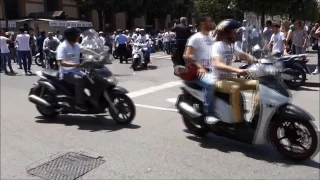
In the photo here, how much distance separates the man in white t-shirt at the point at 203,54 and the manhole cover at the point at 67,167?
151 centimetres

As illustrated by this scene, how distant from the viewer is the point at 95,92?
6.14 m

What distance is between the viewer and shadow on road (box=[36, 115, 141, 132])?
606cm

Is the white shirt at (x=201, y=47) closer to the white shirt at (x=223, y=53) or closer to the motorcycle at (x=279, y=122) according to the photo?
the white shirt at (x=223, y=53)

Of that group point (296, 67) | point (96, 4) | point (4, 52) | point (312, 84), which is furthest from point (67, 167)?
point (96, 4)

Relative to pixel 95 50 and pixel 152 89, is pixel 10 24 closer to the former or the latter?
pixel 152 89

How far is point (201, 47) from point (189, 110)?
928 mm

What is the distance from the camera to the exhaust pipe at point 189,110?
16.5ft

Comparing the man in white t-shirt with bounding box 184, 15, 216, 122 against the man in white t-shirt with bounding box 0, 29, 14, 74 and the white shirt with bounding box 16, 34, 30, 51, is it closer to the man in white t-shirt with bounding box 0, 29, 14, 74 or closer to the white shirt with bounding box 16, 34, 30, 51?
the white shirt with bounding box 16, 34, 30, 51

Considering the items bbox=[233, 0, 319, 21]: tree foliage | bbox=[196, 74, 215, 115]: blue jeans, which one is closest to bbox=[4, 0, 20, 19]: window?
bbox=[233, 0, 319, 21]: tree foliage

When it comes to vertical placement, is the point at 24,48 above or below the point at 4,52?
above

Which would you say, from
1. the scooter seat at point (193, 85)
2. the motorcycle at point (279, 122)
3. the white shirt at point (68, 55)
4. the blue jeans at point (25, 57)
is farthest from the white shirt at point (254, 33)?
the blue jeans at point (25, 57)

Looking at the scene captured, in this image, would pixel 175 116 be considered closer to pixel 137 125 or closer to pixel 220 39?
pixel 137 125

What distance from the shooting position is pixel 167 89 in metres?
9.55

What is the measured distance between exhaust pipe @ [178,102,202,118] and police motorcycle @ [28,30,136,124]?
3.54 ft
